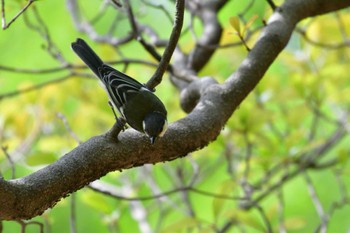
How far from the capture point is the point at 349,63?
2324 millimetres

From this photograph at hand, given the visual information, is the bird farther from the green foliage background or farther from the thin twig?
the green foliage background

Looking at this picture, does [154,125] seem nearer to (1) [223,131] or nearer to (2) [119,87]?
(2) [119,87]

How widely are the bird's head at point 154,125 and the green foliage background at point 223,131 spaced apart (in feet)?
1.33

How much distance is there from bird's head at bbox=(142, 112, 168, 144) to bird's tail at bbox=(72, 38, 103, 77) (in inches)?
8.1

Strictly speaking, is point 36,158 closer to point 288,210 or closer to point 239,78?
point 239,78

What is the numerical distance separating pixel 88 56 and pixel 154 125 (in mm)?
408

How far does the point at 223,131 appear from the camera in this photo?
2238mm

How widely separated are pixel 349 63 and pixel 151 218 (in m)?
1.34

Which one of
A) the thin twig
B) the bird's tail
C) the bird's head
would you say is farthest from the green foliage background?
the thin twig

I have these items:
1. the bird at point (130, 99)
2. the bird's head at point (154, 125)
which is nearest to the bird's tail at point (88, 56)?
the bird at point (130, 99)

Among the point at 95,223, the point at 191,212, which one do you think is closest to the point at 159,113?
the point at 191,212

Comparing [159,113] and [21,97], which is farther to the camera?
[21,97]

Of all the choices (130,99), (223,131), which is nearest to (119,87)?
(130,99)

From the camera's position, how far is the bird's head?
1.11 metres
